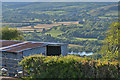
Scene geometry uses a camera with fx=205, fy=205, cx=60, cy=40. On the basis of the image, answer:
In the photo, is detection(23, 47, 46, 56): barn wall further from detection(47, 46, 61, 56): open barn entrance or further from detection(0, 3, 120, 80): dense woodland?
detection(0, 3, 120, 80): dense woodland

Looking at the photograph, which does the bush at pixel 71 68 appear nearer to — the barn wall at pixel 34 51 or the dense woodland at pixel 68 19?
the barn wall at pixel 34 51

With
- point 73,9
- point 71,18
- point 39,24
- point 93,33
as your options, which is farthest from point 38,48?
point 73,9

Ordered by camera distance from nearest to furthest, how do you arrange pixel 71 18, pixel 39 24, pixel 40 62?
pixel 40 62
pixel 39 24
pixel 71 18

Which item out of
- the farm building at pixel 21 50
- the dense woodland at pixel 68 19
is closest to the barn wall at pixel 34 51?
the farm building at pixel 21 50

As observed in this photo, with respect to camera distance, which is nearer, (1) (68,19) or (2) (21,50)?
(2) (21,50)

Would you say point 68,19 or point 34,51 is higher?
point 68,19

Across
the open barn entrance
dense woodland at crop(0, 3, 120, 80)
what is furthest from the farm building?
dense woodland at crop(0, 3, 120, 80)

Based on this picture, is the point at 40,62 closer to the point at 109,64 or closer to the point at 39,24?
the point at 109,64

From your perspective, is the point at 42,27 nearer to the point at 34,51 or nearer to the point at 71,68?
the point at 34,51

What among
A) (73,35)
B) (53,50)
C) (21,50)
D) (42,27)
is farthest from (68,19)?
(21,50)
